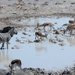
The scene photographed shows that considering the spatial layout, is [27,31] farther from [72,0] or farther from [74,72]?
[72,0]

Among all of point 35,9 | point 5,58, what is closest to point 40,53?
point 5,58

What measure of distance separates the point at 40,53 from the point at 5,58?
5.27 feet

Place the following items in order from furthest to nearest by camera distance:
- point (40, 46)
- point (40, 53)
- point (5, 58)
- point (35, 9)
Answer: point (35, 9) < point (40, 46) < point (40, 53) < point (5, 58)

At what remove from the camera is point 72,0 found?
2894cm

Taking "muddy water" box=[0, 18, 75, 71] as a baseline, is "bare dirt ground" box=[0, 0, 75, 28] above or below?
above

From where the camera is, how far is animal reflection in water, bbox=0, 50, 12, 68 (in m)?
12.7

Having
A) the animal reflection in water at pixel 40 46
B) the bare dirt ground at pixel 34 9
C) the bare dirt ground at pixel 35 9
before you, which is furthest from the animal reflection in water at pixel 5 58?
the bare dirt ground at pixel 35 9

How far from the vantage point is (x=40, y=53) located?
1414cm

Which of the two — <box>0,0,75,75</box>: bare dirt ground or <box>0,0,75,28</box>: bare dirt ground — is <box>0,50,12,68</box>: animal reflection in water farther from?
<box>0,0,75,28</box>: bare dirt ground

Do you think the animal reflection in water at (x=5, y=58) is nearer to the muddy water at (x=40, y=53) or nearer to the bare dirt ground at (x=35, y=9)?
the muddy water at (x=40, y=53)

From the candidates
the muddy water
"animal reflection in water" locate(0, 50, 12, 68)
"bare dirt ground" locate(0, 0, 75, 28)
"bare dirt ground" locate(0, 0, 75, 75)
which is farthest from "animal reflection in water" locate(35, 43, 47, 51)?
"bare dirt ground" locate(0, 0, 75, 28)

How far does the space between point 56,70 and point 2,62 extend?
7.18 ft

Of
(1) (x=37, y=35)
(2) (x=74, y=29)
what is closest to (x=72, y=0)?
(2) (x=74, y=29)

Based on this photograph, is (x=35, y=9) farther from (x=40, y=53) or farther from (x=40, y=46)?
(x=40, y=53)
